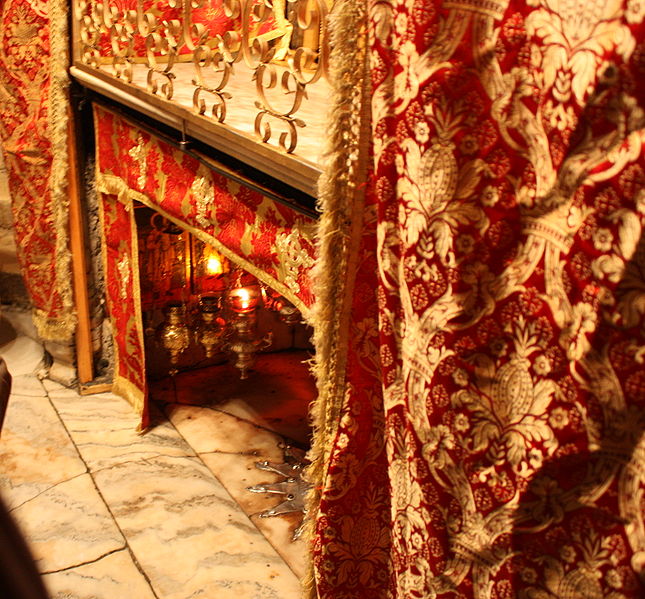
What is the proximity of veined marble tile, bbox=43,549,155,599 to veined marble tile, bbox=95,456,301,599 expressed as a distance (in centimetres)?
4

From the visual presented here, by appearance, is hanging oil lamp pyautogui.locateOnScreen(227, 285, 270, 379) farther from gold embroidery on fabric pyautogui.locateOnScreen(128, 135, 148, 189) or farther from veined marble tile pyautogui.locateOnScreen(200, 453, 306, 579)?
gold embroidery on fabric pyautogui.locateOnScreen(128, 135, 148, 189)

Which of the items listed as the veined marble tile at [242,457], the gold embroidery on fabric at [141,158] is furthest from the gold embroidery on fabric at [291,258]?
the veined marble tile at [242,457]

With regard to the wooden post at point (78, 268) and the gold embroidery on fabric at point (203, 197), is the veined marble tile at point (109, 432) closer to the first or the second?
the wooden post at point (78, 268)

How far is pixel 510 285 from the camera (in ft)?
3.18

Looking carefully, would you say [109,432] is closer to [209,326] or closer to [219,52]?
[209,326]

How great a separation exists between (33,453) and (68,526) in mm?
464

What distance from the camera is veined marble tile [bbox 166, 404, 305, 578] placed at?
225cm

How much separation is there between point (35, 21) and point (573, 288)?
7.63 feet

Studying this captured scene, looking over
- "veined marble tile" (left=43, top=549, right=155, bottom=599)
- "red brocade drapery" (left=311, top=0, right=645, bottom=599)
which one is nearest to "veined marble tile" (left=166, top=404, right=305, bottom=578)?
"veined marble tile" (left=43, top=549, right=155, bottom=599)

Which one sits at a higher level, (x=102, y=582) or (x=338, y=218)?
(x=338, y=218)

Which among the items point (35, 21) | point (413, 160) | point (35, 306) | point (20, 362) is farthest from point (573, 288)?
point (20, 362)

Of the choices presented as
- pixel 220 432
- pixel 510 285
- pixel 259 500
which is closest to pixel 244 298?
pixel 220 432

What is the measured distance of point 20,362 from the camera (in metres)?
3.28

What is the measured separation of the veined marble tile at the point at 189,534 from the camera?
79.8 inches
